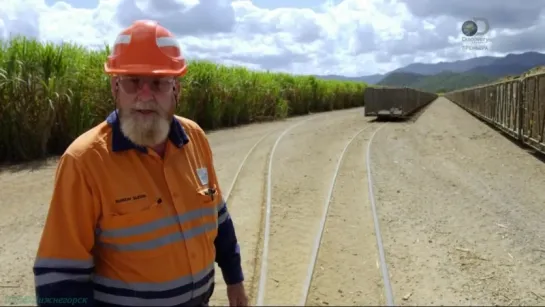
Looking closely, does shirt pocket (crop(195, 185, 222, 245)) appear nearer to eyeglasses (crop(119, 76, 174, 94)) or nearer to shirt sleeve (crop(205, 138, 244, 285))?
shirt sleeve (crop(205, 138, 244, 285))

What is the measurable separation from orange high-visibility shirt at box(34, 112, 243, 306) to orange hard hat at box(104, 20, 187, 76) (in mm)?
217

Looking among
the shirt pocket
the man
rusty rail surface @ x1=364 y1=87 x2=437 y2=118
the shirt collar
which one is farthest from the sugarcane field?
rusty rail surface @ x1=364 y1=87 x2=437 y2=118

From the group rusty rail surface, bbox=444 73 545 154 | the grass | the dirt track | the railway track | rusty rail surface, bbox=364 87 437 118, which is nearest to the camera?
the railway track

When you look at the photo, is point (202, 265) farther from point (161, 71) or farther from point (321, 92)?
point (321, 92)

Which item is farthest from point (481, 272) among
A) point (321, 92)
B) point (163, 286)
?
point (321, 92)

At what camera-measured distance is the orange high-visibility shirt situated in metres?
1.72

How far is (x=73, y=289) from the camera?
1.73m

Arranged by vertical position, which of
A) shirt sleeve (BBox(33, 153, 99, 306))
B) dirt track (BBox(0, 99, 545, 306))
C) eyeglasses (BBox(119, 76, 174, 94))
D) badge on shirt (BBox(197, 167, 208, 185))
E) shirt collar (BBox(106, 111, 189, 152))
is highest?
eyeglasses (BBox(119, 76, 174, 94))

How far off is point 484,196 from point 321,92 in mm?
26718

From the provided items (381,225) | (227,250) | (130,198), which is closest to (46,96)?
(381,225)

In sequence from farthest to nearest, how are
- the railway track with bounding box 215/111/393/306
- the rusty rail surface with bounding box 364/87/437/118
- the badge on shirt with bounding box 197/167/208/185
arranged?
the rusty rail surface with bounding box 364/87/437/118, the railway track with bounding box 215/111/393/306, the badge on shirt with bounding box 197/167/208/185

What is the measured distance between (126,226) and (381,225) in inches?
201

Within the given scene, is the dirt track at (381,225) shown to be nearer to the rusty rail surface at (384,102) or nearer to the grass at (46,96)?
the grass at (46,96)

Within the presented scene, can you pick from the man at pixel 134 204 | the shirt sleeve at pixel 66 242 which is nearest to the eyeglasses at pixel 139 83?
the man at pixel 134 204
